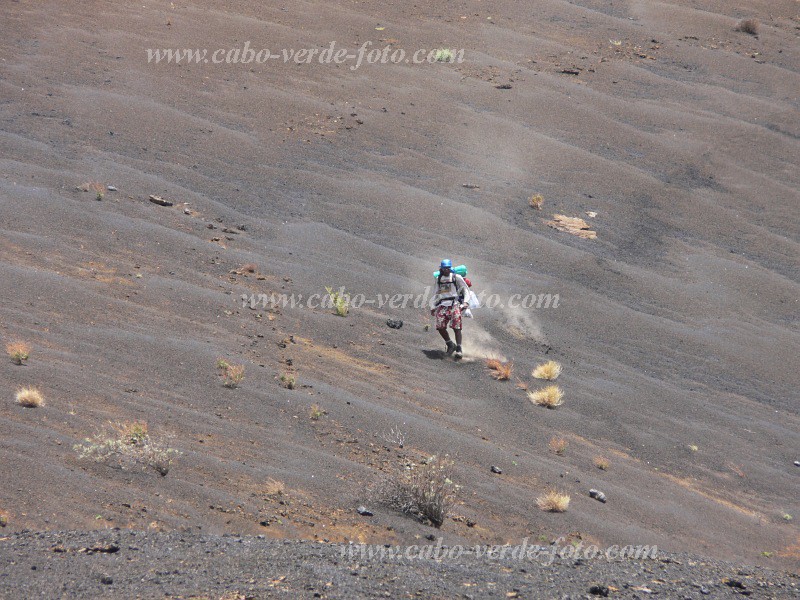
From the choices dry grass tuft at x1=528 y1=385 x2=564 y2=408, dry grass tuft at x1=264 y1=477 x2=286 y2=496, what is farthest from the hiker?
dry grass tuft at x1=264 y1=477 x2=286 y2=496

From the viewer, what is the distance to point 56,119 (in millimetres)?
18172

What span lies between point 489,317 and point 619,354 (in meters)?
2.42

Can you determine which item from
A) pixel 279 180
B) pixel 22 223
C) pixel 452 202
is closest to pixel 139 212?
pixel 22 223

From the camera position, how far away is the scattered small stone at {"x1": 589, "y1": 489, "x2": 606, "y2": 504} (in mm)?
10148

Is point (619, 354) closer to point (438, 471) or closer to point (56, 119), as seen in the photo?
point (438, 471)

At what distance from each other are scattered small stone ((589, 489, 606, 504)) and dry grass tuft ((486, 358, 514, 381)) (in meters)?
2.94

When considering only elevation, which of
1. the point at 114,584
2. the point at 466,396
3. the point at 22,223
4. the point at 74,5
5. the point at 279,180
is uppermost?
the point at 74,5

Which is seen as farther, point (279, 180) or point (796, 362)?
point (279, 180)

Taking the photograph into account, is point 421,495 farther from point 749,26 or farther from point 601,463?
point 749,26

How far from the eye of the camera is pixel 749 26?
26.4m

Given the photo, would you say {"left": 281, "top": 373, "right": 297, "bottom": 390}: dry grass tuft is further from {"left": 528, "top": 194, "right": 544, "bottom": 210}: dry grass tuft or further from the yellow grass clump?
{"left": 528, "top": 194, "right": 544, "bottom": 210}: dry grass tuft

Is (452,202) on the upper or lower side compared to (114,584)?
upper

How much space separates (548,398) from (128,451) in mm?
6437

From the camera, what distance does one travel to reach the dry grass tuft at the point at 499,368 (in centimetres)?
1285
